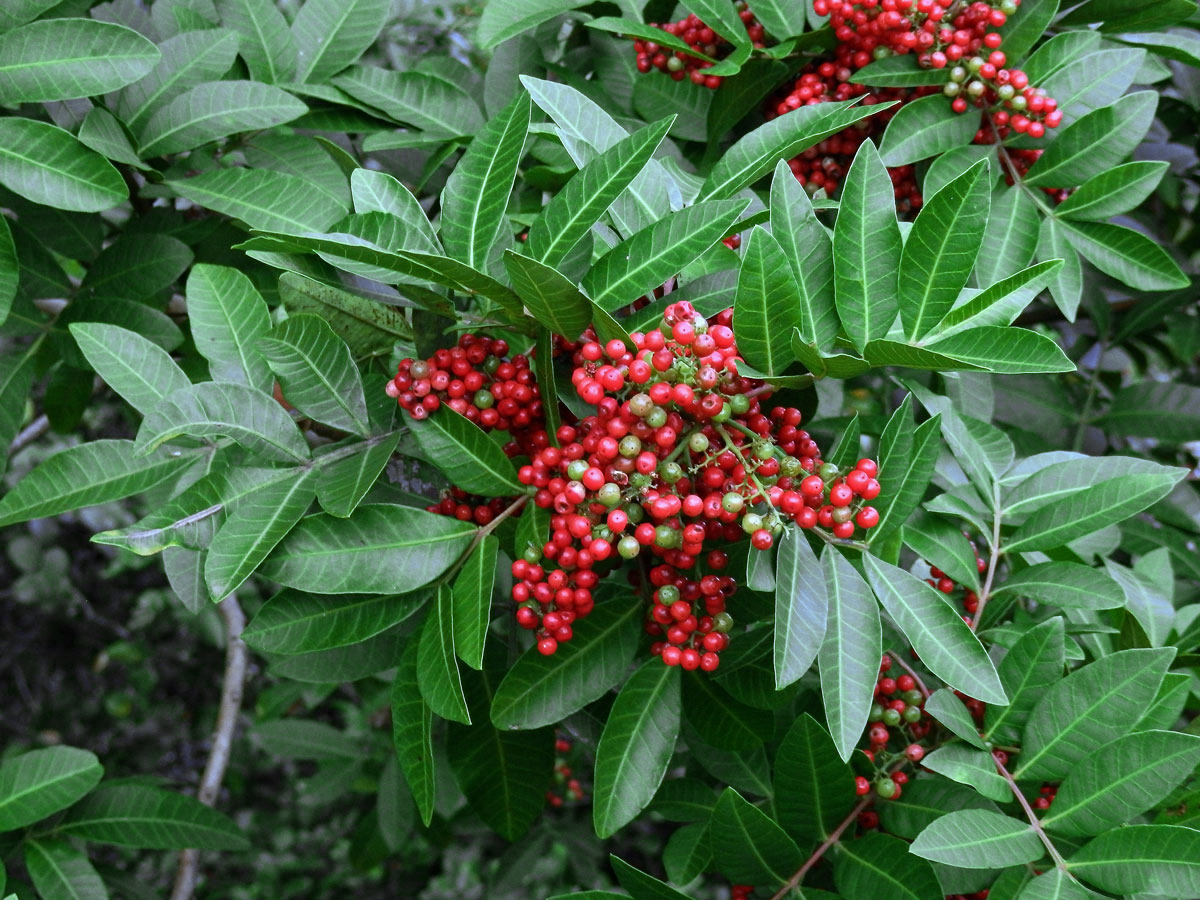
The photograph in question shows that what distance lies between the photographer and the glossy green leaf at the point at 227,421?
38.9 inches

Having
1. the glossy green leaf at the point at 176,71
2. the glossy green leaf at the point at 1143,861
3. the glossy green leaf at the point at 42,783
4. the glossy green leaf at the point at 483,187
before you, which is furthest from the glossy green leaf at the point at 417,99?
the glossy green leaf at the point at 1143,861

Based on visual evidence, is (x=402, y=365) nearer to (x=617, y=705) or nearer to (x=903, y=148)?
(x=617, y=705)

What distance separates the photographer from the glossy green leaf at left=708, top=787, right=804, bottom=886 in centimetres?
104

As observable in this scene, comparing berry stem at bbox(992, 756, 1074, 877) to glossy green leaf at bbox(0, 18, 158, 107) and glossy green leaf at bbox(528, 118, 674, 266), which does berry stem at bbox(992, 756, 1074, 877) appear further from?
glossy green leaf at bbox(0, 18, 158, 107)

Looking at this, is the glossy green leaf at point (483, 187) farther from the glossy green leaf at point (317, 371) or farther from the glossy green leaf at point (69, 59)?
the glossy green leaf at point (69, 59)

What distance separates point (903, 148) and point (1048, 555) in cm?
56

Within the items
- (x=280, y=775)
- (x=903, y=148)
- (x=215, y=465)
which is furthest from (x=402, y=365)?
(x=280, y=775)

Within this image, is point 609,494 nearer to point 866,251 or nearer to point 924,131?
point 866,251

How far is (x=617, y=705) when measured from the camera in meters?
1.08

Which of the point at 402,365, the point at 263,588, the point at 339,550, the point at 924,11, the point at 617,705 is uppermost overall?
the point at 924,11

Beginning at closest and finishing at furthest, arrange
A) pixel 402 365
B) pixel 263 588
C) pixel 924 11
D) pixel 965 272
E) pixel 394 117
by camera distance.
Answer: pixel 965 272
pixel 402 365
pixel 924 11
pixel 394 117
pixel 263 588

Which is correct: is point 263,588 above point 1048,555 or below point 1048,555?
below

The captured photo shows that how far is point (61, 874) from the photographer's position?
4.50ft

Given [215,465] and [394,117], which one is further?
[394,117]
